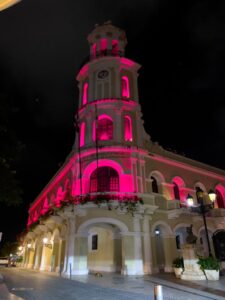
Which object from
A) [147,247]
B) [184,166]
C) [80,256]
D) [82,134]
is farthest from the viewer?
[184,166]

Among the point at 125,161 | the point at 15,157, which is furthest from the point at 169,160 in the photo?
the point at 15,157

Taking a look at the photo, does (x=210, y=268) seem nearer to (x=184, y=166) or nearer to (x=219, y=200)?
(x=184, y=166)

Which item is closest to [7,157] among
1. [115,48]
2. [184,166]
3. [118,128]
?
[118,128]

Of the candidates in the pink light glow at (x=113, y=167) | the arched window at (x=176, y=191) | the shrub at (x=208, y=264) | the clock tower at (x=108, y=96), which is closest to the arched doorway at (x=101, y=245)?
the pink light glow at (x=113, y=167)

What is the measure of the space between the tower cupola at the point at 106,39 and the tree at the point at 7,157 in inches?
753

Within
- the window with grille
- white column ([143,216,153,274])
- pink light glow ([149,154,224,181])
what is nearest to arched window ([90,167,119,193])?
the window with grille

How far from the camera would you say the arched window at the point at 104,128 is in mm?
23516

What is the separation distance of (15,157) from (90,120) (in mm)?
12468

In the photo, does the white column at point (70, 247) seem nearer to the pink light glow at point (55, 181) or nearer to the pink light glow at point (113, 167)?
the pink light glow at point (113, 167)

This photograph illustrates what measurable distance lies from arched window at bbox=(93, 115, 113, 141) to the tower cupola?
906 cm

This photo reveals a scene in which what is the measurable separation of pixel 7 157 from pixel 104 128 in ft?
42.1

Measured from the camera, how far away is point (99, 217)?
19.0 metres

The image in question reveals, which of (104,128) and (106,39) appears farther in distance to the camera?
(106,39)

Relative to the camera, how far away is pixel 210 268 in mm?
13398
